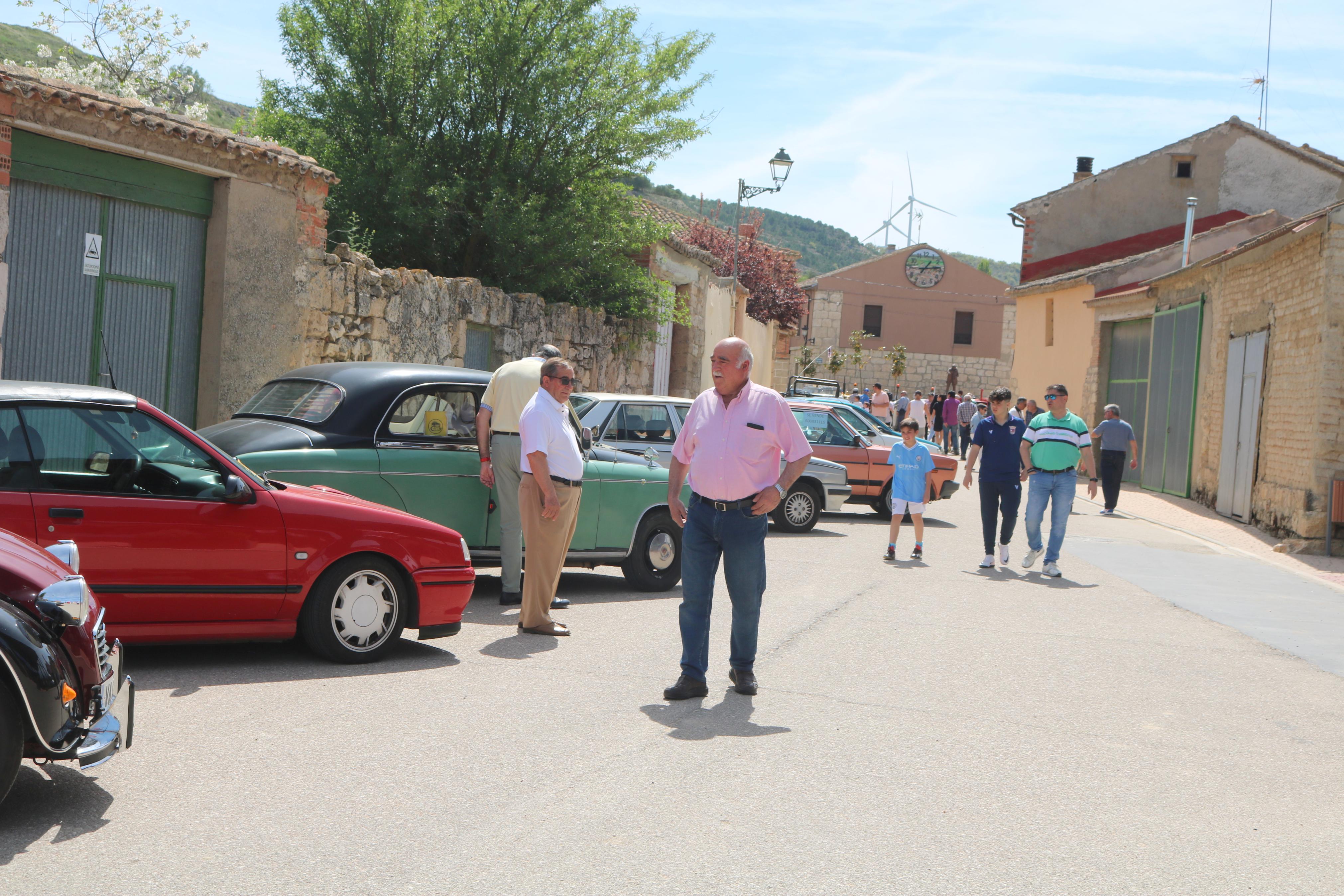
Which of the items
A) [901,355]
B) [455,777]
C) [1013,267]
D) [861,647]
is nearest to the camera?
[455,777]

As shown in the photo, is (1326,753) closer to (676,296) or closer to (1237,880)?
(1237,880)

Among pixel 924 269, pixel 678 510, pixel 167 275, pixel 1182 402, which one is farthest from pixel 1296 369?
pixel 924 269

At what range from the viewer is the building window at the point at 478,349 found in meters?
17.8

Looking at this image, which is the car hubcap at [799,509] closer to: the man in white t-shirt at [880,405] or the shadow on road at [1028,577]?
the shadow on road at [1028,577]

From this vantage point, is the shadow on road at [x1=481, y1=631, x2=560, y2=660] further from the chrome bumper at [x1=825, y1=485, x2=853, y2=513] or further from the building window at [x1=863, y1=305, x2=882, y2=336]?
the building window at [x1=863, y1=305, x2=882, y2=336]

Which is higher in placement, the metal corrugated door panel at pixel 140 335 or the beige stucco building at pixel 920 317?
the beige stucco building at pixel 920 317

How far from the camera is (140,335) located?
1275 cm

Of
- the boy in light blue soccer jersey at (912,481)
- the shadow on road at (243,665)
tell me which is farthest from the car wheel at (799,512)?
the shadow on road at (243,665)

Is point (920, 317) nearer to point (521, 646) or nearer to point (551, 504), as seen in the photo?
point (551, 504)

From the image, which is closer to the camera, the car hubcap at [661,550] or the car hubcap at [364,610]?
the car hubcap at [364,610]

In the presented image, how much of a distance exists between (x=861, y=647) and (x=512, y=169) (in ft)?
44.2

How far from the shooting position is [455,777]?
4.63m

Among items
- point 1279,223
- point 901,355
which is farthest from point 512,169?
point 901,355

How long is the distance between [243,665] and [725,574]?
2614mm
